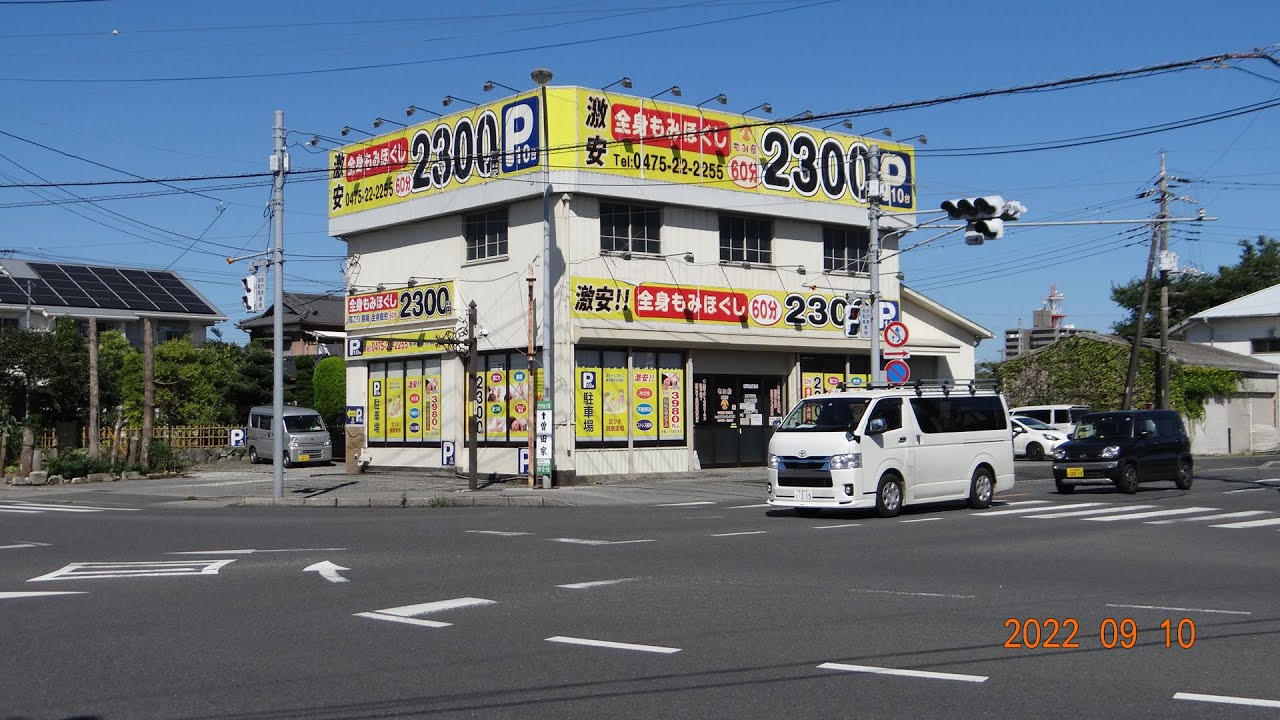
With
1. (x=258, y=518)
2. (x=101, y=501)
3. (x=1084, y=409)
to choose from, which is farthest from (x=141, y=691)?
(x=1084, y=409)

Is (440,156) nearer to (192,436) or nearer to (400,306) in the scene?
(400,306)

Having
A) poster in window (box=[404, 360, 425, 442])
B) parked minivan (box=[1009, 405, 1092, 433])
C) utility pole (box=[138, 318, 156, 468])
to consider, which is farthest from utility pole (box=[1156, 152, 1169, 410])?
utility pole (box=[138, 318, 156, 468])

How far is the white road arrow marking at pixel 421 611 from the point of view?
9.77 metres

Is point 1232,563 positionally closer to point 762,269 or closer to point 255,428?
point 762,269

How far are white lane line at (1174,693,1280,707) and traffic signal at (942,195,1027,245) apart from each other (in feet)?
59.3

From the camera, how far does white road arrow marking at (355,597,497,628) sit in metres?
9.77

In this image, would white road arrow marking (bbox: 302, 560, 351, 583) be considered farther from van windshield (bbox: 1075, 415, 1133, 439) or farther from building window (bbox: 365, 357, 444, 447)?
building window (bbox: 365, 357, 444, 447)

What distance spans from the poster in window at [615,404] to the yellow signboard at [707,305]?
1467mm

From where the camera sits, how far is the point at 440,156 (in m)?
32.9

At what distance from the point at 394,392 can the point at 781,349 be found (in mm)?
11111

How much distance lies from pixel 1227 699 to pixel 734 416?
27.4 metres

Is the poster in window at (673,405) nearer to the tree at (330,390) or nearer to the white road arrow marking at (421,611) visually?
the white road arrow marking at (421,611)

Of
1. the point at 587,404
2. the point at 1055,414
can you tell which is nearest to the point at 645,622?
the point at 587,404

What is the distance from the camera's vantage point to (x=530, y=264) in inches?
1205
